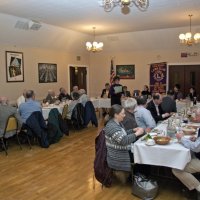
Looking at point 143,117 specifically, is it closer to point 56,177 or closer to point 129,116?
point 129,116

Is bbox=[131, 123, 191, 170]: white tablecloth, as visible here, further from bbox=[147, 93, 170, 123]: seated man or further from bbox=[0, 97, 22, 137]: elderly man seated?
bbox=[0, 97, 22, 137]: elderly man seated

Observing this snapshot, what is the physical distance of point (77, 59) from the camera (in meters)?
11.0

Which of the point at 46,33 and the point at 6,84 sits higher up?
the point at 46,33

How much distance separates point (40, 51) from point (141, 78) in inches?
162

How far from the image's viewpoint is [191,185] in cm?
308

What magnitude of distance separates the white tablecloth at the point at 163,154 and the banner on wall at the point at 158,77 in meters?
7.38

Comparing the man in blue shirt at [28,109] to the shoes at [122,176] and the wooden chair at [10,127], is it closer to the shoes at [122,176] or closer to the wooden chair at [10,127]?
the wooden chair at [10,127]

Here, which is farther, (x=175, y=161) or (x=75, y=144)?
(x=75, y=144)

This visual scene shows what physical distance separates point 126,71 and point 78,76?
1989 millimetres

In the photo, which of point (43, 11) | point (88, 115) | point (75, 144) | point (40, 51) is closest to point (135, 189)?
point (75, 144)

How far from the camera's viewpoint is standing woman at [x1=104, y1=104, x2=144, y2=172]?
3.24 meters

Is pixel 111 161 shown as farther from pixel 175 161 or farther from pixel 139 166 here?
pixel 175 161

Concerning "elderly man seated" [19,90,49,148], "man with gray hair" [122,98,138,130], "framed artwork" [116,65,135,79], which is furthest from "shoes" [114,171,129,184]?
"framed artwork" [116,65,135,79]

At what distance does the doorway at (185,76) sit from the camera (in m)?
9.95
